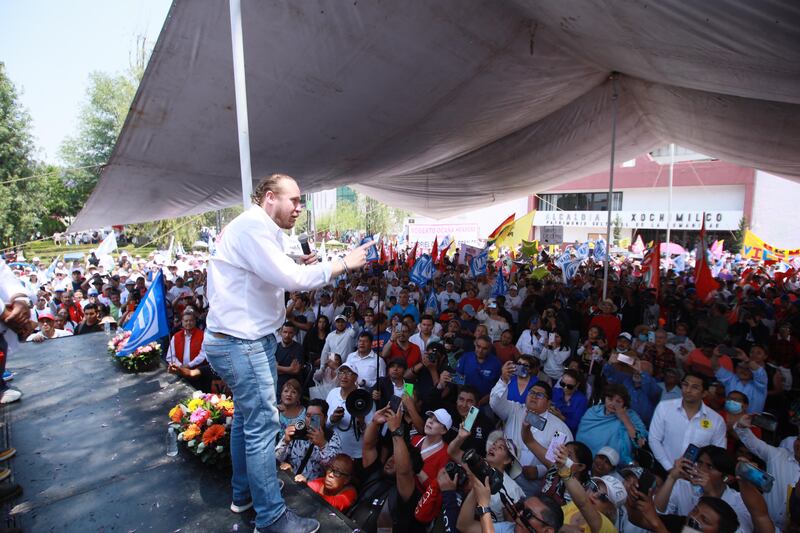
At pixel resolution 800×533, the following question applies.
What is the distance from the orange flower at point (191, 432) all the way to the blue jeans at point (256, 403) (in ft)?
2.58

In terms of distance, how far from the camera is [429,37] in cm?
401

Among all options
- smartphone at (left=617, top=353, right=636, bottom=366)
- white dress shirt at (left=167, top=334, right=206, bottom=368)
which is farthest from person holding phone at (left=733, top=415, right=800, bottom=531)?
white dress shirt at (left=167, top=334, right=206, bottom=368)

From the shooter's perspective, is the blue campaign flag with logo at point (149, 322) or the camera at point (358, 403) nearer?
the camera at point (358, 403)

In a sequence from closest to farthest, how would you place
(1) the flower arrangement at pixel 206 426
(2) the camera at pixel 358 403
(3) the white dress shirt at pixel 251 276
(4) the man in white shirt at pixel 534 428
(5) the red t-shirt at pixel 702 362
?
(3) the white dress shirt at pixel 251 276 → (1) the flower arrangement at pixel 206 426 → (4) the man in white shirt at pixel 534 428 → (2) the camera at pixel 358 403 → (5) the red t-shirt at pixel 702 362

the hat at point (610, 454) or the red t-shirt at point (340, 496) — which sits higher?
the hat at point (610, 454)

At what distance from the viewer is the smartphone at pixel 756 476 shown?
2336 mm

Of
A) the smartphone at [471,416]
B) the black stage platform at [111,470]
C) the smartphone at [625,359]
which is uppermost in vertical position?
the smartphone at [471,416]

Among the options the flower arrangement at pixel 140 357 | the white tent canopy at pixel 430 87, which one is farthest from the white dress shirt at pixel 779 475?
the flower arrangement at pixel 140 357

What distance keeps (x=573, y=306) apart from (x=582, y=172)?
17.7 feet

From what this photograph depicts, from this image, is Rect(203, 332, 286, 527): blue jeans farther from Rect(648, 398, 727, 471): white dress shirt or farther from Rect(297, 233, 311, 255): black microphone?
Rect(648, 398, 727, 471): white dress shirt

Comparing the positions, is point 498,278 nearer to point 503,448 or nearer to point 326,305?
point 326,305

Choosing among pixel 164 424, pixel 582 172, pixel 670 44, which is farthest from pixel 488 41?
pixel 582 172

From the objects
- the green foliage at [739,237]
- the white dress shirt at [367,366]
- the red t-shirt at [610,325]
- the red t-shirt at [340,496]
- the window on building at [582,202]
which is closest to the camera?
the red t-shirt at [340,496]

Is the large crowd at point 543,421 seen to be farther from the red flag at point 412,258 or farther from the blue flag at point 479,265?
the red flag at point 412,258
